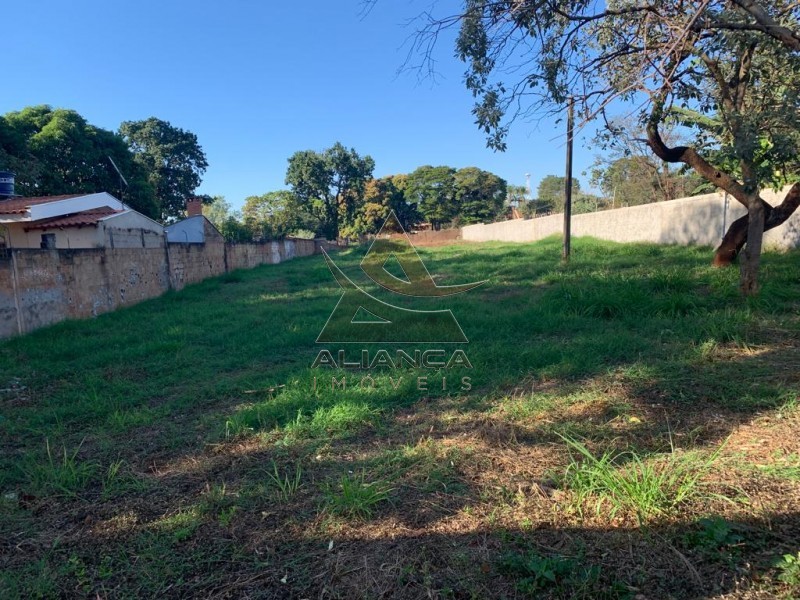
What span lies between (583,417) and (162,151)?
108 ft

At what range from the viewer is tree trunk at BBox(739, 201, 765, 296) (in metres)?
5.68

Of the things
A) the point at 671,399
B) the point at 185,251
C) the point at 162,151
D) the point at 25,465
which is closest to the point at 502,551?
the point at 671,399

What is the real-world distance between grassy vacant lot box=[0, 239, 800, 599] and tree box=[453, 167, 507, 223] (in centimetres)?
4167

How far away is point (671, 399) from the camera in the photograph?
3203 mm

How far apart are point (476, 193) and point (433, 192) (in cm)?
448

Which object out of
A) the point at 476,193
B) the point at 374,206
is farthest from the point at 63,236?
the point at 476,193

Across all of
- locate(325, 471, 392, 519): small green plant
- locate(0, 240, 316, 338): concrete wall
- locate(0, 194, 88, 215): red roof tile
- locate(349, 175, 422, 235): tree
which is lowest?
locate(325, 471, 392, 519): small green plant

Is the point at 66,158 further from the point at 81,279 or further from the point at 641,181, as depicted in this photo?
the point at 641,181

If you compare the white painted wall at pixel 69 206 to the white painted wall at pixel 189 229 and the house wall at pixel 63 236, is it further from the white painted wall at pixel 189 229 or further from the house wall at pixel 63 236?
the white painted wall at pixel 189 229

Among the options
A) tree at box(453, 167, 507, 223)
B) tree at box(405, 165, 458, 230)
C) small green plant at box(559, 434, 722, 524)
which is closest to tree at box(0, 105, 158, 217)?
small green plant at box(559, 434, 722, 524)

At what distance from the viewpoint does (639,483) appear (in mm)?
2049

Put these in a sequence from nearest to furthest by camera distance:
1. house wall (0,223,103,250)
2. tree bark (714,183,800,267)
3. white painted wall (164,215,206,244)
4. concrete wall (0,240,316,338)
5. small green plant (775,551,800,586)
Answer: small green plant (775,551,800,586) < concrete wall (0,240,316,338) < tree bark (714,183,800,267) < house wall (0,223,103,250) < white painted wall (164,215,206,244)

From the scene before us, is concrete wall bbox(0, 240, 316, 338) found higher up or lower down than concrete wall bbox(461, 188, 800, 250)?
lower down

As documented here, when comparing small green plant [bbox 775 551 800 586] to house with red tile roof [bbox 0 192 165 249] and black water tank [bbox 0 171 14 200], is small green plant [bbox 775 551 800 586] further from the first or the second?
black water tank [bbox 0 171 14 200]
